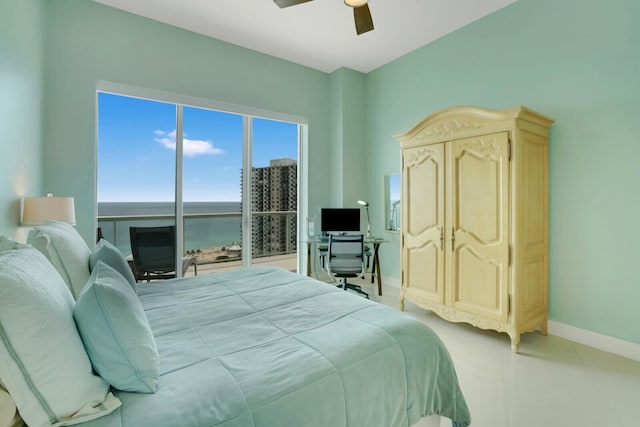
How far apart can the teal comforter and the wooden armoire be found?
151 cm

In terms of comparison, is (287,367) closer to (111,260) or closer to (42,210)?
(111,260)

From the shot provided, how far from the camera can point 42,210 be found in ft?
7.33

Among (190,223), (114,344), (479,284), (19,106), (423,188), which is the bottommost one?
(479,284)

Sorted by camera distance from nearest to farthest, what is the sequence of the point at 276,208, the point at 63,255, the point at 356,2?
the point at 63,255, the point at 356,2, the point at 276,208

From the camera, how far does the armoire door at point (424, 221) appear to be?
306cm

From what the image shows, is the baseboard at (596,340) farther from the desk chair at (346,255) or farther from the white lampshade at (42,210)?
the white lampshade at (42,210)

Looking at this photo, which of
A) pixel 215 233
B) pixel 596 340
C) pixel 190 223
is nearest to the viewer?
pixel 596 340

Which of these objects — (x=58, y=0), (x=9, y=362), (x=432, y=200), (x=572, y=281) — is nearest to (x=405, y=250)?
(x=432, y=200)

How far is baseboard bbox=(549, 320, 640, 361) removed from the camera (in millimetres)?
2411

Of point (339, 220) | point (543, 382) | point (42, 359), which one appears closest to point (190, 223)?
point (339, 220)

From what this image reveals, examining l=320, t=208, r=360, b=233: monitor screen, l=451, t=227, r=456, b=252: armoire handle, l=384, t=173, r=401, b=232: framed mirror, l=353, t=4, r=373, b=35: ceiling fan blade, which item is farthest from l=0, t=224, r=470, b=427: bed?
l=384, t=173, r=401, b=232: framed mirror

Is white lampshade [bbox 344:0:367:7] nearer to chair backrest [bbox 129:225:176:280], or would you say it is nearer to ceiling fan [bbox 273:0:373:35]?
ceiling fan [bbox 273:0:373:35]

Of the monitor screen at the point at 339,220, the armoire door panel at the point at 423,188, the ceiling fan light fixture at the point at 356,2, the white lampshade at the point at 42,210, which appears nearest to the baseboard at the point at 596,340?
the armoire door panel at the point at 423,188

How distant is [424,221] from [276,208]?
7.67ft
